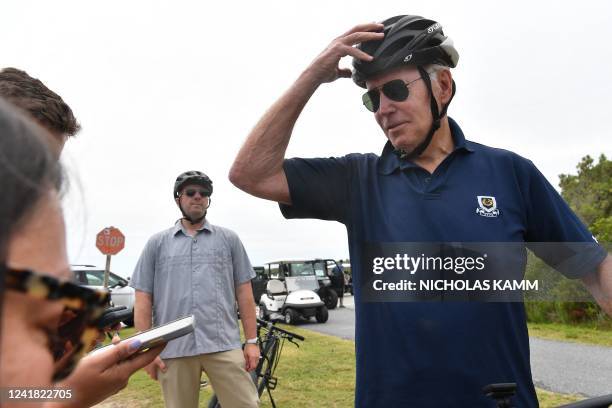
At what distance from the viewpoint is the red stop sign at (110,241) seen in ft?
47.8

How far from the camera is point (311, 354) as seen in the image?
36.9 ft

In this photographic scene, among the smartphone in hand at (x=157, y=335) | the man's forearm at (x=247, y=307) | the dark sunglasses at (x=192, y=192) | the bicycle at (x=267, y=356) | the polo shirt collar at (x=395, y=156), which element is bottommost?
the bicycle at (x=267, y=356)

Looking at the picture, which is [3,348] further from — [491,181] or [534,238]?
[534,238]

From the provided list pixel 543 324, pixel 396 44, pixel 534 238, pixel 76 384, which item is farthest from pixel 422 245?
pixel 543 324

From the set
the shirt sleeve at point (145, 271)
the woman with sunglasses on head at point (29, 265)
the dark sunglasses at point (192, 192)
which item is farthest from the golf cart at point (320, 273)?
the woman with sunglasses on head at point (29, 265)

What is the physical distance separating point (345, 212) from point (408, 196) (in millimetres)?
276

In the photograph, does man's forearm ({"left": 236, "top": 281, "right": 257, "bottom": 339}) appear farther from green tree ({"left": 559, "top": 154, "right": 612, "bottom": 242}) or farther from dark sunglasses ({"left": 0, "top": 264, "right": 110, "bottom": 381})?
green tree ({"left": 559, "top": 154, "right": 612, "bottom": 242})

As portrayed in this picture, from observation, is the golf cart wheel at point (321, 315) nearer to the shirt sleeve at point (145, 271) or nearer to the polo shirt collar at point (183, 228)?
the polo shirt collar at point (183, 228)

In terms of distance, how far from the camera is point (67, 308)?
2.56 feet

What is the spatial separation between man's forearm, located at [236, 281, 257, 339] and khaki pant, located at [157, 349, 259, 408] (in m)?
0.43

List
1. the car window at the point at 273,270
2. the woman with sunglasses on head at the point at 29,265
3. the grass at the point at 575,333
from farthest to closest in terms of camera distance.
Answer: the car window at the point at 273,270
the grass at the point at 575,333
the woman with sunglasses on head at the point at 29,265

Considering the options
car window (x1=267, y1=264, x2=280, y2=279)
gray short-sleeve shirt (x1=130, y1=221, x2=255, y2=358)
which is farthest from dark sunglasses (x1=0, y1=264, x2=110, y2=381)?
car window (x1=267, y1=264, x2=280, y2=279)

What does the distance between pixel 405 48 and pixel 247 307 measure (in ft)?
10.5

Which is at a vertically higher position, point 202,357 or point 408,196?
point 408,196
